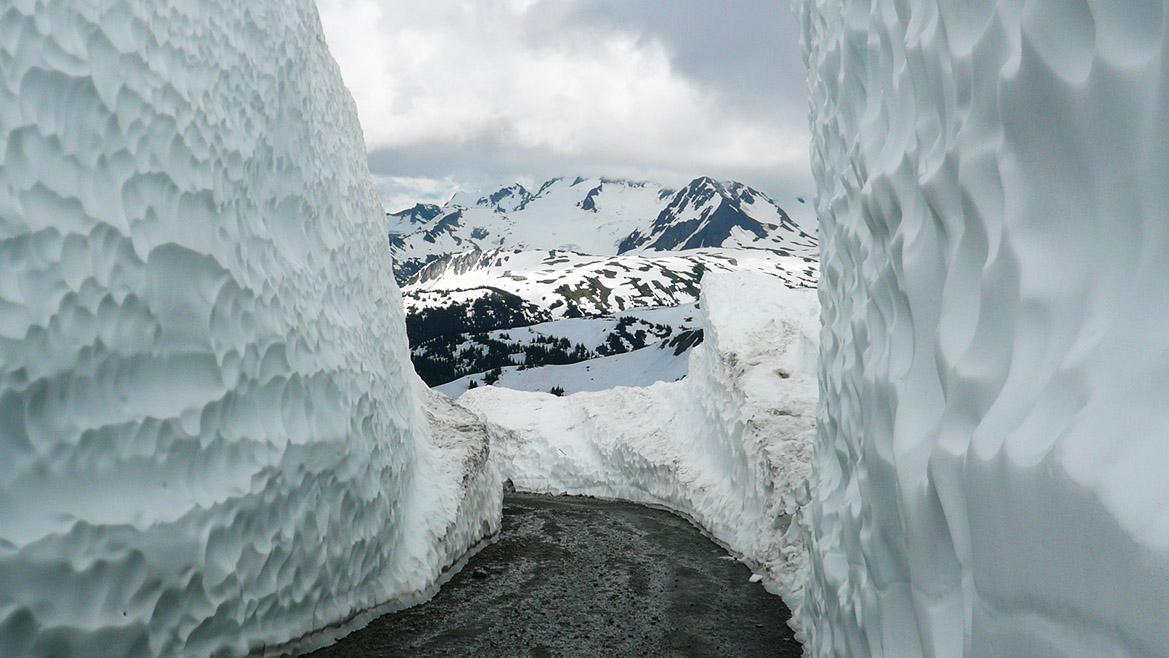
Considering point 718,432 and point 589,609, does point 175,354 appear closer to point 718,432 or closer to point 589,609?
point 589,609

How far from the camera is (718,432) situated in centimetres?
1705

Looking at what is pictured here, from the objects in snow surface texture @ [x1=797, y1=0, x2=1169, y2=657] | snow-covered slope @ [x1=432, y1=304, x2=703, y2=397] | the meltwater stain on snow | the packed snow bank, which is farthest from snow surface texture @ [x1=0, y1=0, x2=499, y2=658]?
snow-covered slope @ [x1=432, y1=304, x2=703, y2=397]

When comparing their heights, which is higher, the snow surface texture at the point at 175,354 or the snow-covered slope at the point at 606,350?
the snow surface texture at the point at 175,354

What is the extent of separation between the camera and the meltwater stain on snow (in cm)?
696

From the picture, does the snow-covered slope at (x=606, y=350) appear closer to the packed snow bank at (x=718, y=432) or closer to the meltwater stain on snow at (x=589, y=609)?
the packed snow bank at (x=718, y=432)

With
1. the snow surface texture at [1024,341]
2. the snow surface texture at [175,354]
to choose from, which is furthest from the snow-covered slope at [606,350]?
the snow surface texture at [1024,341]

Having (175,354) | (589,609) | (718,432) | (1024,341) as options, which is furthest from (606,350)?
(1024,341)

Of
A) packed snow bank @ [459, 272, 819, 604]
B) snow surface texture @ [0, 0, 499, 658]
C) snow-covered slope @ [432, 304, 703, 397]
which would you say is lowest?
snow-covered slope @ [432, 304, 703, 397]

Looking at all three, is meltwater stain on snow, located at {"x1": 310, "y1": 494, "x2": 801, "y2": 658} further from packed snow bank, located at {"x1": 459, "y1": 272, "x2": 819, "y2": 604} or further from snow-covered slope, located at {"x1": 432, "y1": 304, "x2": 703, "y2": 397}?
snow-covered slope, located at {"x1": 432, "y1": 304, "x2": 703, "y2": 397}

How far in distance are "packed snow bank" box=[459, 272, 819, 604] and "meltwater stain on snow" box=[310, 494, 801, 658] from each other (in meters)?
0.88

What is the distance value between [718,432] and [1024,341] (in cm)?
1488

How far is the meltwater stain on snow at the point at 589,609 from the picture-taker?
696 cm

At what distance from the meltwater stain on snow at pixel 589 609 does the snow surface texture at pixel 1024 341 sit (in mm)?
3519

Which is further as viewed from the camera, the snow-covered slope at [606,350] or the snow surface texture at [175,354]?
the snow-covered slope at [606,350]
